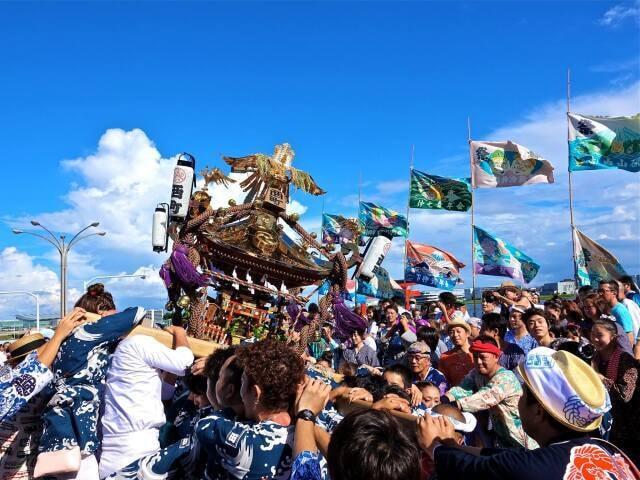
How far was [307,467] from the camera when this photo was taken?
2.14 metres

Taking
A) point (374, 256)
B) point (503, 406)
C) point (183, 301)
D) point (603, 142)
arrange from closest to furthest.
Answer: point (503, 406) → point (183, 301) → point (374, 256) → point (603, 142)

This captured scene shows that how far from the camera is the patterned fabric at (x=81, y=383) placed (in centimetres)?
336

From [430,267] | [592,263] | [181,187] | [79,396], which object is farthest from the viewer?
[430,267]

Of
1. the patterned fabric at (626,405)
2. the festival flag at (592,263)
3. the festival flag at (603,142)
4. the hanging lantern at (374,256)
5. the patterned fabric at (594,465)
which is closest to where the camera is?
the patterned fabric at (594,465)

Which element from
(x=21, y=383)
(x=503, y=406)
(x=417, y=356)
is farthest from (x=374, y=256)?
(x=21, y=383)

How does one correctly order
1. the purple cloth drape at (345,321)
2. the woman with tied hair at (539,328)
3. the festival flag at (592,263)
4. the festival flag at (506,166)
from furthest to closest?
the festival flag at (506,166), the festival flag at (592,263), the purple cloth drape at (345,321), the woman with tied hair at (539,328)

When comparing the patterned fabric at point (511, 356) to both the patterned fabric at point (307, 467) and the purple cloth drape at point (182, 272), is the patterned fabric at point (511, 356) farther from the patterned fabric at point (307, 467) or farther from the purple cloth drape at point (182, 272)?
the purple cloth drape at point (182, 272)

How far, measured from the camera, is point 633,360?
Result: 4.61 meters

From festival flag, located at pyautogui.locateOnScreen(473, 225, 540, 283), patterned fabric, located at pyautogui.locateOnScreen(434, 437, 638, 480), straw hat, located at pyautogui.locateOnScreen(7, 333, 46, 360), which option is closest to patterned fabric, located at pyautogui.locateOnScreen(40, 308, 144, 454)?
straw hat, located at pyautogui.locateOnScreen(7, 333, 46, 360)

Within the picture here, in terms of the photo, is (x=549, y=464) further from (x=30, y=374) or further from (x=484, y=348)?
(x=30, y=374)

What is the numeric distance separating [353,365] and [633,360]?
403 cm

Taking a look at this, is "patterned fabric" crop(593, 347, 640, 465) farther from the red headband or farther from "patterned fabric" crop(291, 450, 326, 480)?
"patterned fabric" crop(291, 450, 326, 480)

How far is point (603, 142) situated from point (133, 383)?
11.9 meters

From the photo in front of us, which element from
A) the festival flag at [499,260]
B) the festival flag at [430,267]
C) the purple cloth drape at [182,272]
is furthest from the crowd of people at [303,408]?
the festival flag at [430,267]
